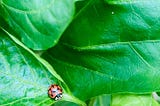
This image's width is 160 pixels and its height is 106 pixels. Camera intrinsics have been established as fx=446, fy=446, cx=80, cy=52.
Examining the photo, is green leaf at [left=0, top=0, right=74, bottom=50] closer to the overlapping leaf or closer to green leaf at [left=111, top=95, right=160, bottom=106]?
the overlapping leaf

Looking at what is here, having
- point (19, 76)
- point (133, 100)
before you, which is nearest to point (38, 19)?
point (19, 76)

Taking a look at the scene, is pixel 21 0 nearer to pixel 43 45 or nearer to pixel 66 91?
pixel 43 45

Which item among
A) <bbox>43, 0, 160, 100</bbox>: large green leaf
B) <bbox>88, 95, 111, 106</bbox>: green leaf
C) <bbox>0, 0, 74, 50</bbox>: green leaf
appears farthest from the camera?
<bbox>88, 95, 111, 106</bbox>: green leaf

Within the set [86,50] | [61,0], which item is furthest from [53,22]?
[86,50]

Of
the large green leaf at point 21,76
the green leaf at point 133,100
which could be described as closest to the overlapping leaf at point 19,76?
the large green leaf at point 21,76

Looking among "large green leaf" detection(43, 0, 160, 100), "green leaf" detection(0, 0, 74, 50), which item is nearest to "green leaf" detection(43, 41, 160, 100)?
"large green leaf" detection(43, 0, 160, 100)
